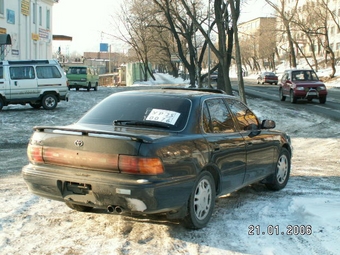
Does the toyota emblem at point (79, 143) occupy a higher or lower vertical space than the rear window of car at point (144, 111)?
lower

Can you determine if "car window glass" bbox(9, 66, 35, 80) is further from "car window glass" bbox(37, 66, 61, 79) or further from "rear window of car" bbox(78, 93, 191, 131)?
"rear window of car" bbox(78, 93, 191, 131)

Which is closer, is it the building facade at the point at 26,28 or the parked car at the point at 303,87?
the parked car at the point at 303,87

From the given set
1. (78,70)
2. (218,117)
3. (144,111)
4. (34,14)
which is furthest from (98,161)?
(34,14)

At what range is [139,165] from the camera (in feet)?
15.1

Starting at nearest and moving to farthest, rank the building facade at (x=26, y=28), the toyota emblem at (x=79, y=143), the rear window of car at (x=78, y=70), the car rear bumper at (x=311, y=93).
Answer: the toyota emblem at (x=79, y=143) → the car rear bumper at (x=311, y=93) → the building facade at (x=26, y=28) → the rear window of car at (x=78, y=70)

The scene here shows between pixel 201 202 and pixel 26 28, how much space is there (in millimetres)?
35676

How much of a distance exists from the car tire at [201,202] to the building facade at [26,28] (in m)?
27.0

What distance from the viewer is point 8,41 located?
87.0ft

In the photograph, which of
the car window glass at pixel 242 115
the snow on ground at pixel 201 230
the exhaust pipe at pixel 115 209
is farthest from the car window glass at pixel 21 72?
the exhaust pipe at pixel 115 209

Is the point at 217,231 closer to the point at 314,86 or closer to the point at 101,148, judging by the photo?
the point at 101,148

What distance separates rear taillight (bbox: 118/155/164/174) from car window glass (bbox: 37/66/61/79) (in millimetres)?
16079

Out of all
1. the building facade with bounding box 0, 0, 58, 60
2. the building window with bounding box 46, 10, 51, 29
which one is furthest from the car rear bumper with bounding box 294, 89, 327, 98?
the building window with bounding box 46, 10, 51, 29

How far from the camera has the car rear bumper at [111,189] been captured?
4.59 metres

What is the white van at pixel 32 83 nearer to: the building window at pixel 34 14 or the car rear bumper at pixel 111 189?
the car rear bumper at pixel 111 189
